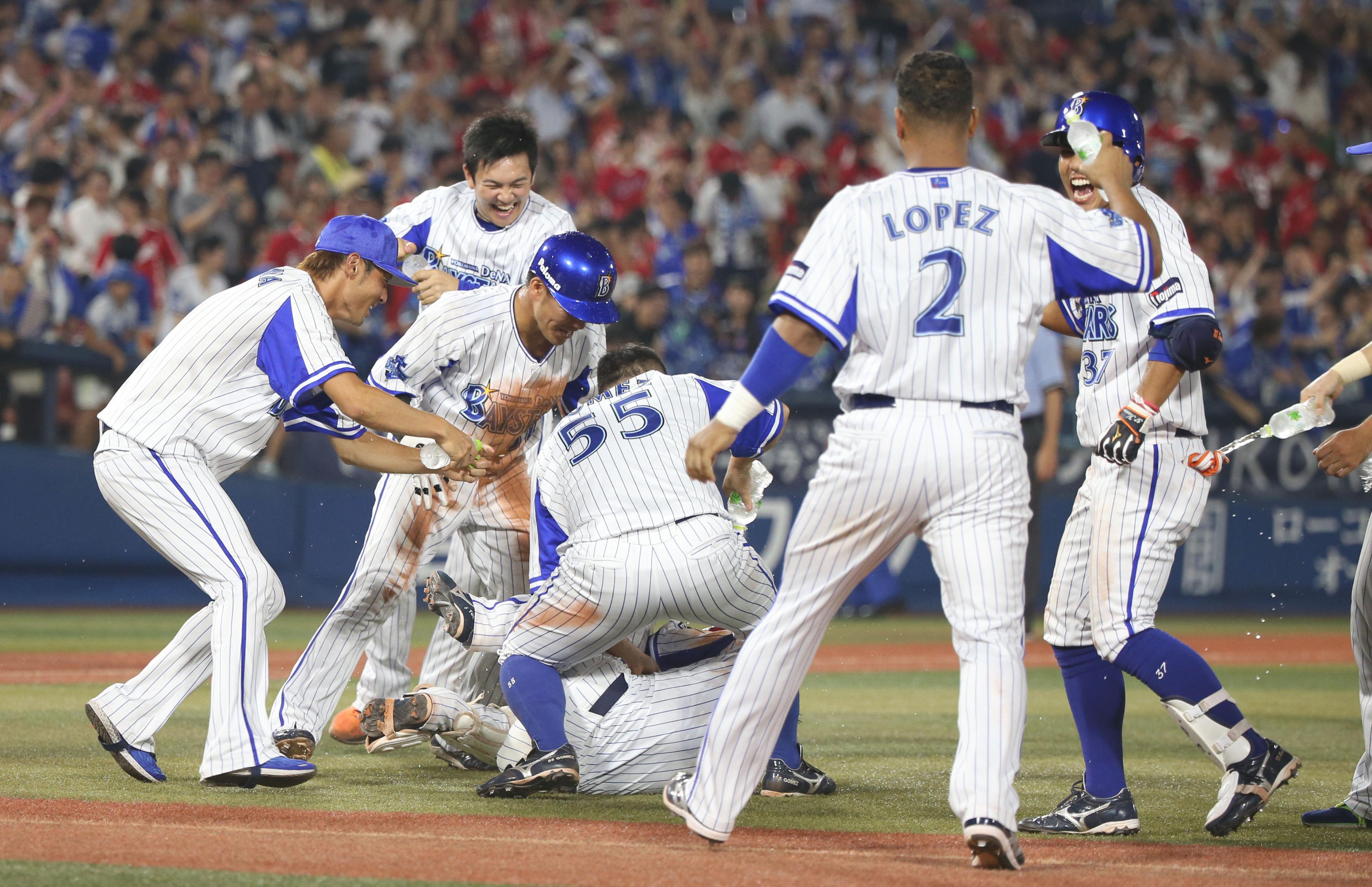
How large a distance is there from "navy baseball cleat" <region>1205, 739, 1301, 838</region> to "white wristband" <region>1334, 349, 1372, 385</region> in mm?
1289

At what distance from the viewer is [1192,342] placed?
15.0 feet

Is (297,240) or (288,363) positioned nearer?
(288,363)

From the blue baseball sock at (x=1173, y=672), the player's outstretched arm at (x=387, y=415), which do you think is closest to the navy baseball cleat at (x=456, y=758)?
the player's outstretched arm at (x=387, y=415)

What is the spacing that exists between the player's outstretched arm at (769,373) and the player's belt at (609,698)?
1.58 m

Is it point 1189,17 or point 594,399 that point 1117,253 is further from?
point 1189,17

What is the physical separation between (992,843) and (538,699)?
1.82 m

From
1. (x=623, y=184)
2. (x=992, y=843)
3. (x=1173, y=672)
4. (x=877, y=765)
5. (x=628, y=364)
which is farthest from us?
(x=623, y=184)

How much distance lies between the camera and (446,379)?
6.22 meters

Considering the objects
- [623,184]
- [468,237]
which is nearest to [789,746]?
[468,237]

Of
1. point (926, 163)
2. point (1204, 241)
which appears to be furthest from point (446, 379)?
point (1204, 241)

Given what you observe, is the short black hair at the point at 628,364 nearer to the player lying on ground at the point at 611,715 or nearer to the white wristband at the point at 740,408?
the player lying on ground at the point at 611,715

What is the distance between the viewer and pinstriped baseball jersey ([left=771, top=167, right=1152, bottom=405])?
398cm

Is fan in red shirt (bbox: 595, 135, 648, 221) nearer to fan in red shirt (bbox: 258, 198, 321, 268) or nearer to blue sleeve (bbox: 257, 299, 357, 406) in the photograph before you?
fan in red shirt (bbox: 258, 198, 321, 268)

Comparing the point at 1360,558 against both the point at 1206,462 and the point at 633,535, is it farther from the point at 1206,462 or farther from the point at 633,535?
the point at 633,535
